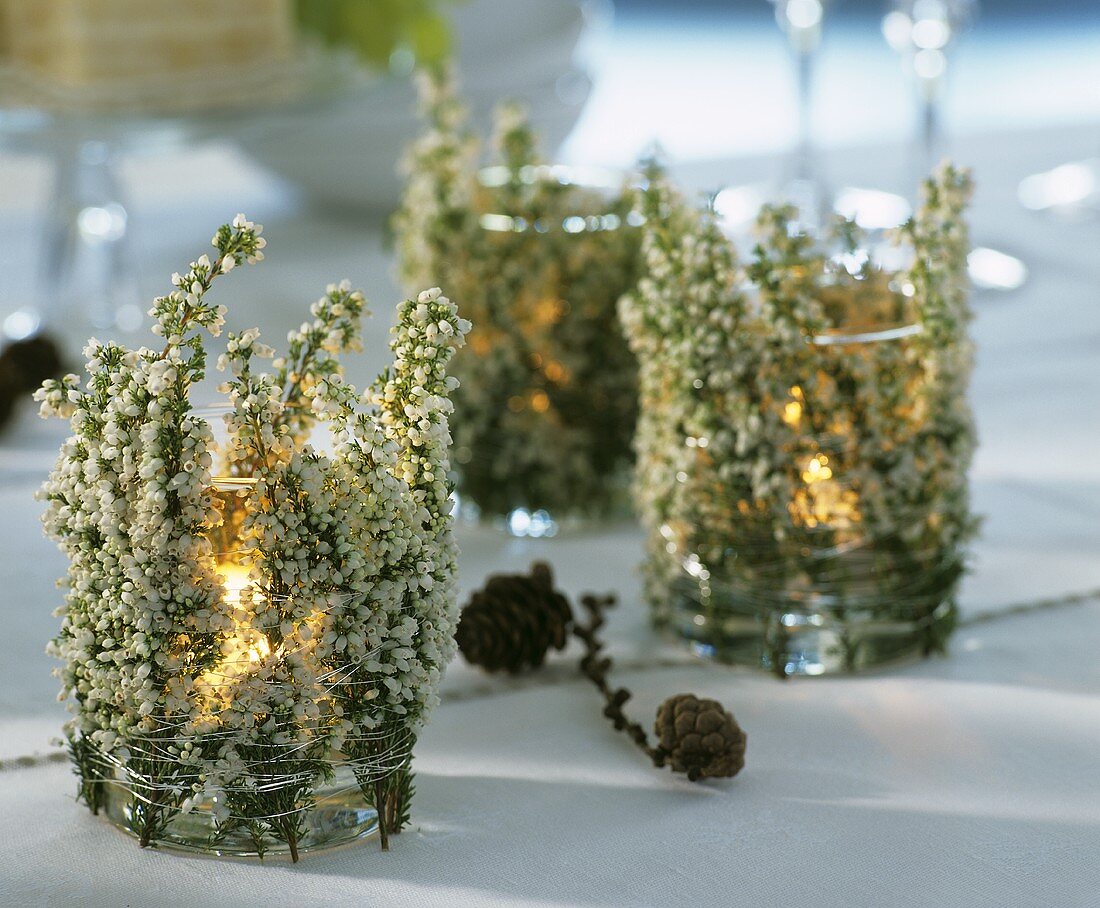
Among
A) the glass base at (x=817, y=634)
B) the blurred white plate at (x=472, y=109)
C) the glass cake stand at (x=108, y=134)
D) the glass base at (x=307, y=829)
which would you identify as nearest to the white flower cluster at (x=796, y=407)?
the glass base at (x=817, y=634)

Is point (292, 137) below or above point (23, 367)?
above

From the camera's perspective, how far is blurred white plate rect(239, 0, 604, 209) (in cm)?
210

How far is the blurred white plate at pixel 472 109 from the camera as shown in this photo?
6.89 ft

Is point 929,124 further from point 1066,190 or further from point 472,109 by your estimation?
point 472,109

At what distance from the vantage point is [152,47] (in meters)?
1.64

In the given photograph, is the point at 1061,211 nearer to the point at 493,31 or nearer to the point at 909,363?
the point at 493,31

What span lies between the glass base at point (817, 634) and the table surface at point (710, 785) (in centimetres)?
1

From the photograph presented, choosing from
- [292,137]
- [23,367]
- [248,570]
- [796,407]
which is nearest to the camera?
[248,570]

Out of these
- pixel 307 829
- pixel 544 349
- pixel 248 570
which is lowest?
pixel 307 829

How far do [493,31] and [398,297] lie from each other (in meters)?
0.63

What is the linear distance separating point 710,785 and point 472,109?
151cm

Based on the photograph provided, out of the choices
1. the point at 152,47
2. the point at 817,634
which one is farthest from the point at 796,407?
the point at 152,47

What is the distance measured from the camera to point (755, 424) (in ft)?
2.91

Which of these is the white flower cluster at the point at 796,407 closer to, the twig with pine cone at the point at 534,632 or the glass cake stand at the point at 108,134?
the twig with pine cone at the point at 534,632
